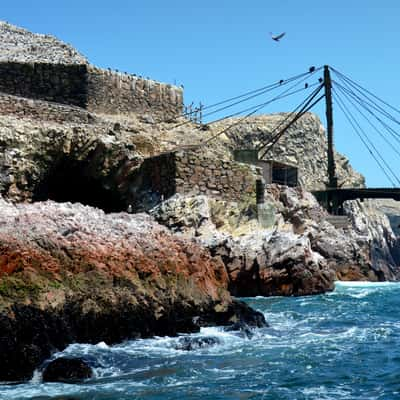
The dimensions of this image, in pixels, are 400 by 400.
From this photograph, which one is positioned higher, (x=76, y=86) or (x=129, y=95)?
(x=76, y=86)

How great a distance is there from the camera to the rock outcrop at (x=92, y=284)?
38.8ft

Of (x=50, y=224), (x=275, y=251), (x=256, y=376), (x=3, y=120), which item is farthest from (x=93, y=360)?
(x=3, y=120)

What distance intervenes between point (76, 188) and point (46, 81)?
315 inches

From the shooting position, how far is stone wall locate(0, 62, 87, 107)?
35.5 metres

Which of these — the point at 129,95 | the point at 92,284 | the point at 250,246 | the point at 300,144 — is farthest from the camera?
the point at 300,144

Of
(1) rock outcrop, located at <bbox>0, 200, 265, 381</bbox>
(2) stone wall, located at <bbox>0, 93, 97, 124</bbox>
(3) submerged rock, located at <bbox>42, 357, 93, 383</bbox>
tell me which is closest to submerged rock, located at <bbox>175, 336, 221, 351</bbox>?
(1) rock outcrop, located at <bbox>0, 200, 265, 381</bbox>

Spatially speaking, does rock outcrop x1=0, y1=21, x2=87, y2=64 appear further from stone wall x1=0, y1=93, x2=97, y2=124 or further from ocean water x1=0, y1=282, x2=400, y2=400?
ocean water x1=0, y1=282, x2=400, y2=400

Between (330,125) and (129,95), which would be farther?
(330,125)

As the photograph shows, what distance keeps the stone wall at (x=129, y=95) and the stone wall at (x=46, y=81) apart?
0.58m

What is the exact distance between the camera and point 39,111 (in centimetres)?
2945

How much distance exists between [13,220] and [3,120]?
45.4 feet

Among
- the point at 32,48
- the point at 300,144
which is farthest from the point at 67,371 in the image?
the point at 300,144

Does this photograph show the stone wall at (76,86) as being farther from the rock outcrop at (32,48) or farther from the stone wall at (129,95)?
the rock outcrop at (32,48)

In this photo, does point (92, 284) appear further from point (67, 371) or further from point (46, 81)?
point (46, 81)
